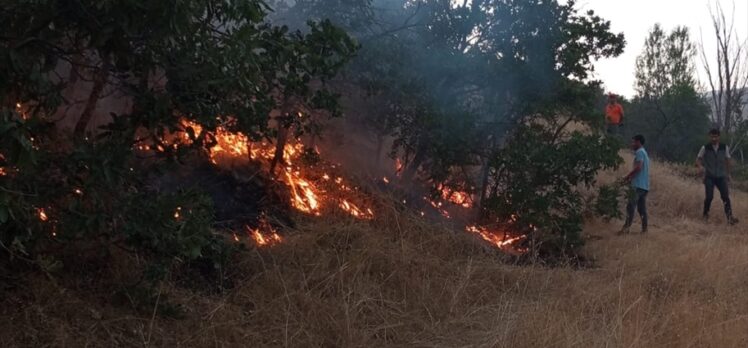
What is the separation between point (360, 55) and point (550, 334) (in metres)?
4.01

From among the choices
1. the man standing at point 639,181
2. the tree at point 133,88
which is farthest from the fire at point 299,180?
the man standing at point 639,181

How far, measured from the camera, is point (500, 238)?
834 centimetres

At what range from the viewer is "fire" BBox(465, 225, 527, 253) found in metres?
8.10

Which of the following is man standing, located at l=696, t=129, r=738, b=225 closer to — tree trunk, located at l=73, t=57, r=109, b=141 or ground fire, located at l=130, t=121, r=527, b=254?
ground fire, located at l=130, t=121, r=527, b=254

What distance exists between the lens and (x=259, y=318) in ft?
15.1

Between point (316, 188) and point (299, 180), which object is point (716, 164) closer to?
point (316, 188)

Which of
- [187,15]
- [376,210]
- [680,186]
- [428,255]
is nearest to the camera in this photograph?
[187,15]

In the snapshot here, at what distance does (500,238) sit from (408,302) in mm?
3279

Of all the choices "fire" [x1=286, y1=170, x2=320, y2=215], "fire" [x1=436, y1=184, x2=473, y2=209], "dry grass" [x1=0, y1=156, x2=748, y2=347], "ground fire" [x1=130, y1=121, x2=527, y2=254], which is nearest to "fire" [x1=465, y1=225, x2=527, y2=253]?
"ground fire" [x1=130, y1=121, x2=527, y2=254]

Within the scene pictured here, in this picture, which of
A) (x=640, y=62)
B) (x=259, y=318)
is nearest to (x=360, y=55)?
(x=259, y=318)

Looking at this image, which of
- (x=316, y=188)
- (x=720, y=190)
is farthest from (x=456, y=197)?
(x=720, y=190)

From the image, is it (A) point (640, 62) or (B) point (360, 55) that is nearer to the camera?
(B) point (360, 55)

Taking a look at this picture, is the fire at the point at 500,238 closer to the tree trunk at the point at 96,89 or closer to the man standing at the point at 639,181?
the man standing at the point at 639,181

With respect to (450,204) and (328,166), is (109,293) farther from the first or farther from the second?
(450,204)
